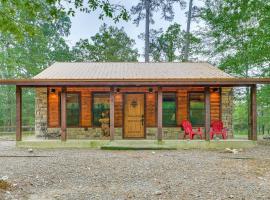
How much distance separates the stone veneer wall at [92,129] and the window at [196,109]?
0.76 metres

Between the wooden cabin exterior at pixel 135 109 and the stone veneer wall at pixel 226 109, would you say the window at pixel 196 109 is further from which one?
the stone veneer wall at pixel 226 109

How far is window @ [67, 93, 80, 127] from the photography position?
1455cm

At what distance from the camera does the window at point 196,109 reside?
14516 mm

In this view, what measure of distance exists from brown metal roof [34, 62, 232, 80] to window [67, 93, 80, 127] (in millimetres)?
1035

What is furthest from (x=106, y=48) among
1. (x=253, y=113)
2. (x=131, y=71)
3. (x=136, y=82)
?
(x=253, y=113)

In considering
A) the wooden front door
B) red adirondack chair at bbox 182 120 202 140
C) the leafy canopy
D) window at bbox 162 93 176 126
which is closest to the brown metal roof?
window at bbox 162 93 176 126

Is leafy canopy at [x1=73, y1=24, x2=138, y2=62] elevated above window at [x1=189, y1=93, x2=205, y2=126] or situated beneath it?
elevated above

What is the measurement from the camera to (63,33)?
31.4 metres

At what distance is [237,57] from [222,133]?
18.6 feet

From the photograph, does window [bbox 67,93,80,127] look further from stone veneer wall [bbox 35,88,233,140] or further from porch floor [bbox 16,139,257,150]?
porch floor [bbox 16,139,257,150]

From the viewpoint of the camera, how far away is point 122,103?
47.6ft

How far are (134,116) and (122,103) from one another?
2.49 feet

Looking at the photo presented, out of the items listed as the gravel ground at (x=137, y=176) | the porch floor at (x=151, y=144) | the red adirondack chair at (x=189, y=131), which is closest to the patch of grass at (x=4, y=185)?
the gravel ground at (x=137, y=176)

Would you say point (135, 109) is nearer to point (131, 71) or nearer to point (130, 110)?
point (130, 110)
